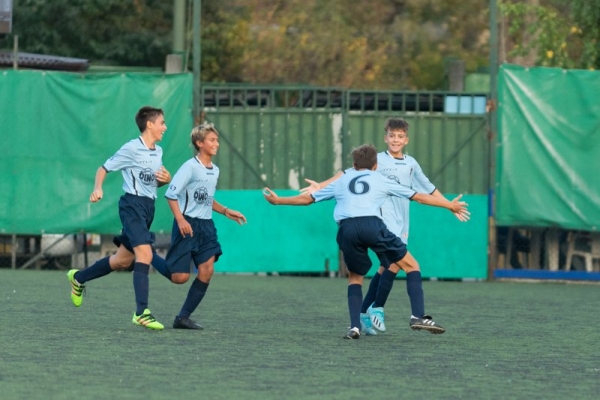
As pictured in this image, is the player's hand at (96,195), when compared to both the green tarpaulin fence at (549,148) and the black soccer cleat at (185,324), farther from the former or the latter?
the green tarpaulin fence at (549,148)

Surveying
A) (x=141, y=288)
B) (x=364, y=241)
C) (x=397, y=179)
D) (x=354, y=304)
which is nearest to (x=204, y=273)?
(x=141, y=288)

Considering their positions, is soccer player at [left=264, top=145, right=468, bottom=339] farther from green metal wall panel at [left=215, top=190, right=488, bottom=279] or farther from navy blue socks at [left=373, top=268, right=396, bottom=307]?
green metal wall panel at [left=215, top=190, right=488, bottom=279]

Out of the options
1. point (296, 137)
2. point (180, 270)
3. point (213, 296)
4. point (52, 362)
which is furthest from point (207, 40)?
point (52, 362)

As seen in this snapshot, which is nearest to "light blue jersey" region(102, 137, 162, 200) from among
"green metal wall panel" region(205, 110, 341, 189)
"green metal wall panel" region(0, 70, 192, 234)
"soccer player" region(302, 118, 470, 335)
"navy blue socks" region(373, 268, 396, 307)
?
"soccer player" region(302, 118, 470, 335)

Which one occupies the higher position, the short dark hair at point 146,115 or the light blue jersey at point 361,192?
the short dark hair at point 146,115

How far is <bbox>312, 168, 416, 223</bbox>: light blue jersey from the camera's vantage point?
9445 millimetres

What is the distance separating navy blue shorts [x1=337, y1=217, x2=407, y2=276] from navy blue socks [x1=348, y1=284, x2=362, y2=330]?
120 mm

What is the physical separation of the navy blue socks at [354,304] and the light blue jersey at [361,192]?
1.60 ft

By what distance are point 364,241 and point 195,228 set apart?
131cm

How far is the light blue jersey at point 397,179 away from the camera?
1038 cm

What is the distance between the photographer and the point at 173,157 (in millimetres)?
16312

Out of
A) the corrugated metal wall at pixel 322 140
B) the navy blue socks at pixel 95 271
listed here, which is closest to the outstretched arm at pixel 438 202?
the navy blue socks at pixel 95 271

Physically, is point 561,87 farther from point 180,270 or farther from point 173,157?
point 180,270

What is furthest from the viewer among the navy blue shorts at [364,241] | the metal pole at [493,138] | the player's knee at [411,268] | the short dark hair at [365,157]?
the metal pole at [493,138]
